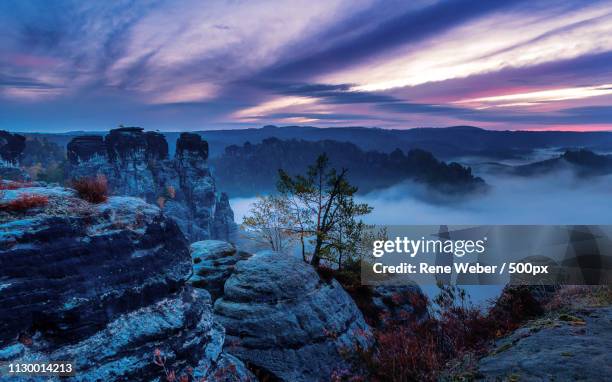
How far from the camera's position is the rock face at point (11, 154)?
5074 inches

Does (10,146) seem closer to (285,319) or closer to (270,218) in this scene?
(270,218)

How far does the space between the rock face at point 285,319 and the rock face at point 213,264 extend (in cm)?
312

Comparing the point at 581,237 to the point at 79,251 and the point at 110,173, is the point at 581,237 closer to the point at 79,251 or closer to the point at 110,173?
the point at 79,251

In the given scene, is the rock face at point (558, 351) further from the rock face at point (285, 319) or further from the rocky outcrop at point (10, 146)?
the rocky outcrop at point (10, 146)

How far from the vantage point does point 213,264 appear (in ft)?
75.6

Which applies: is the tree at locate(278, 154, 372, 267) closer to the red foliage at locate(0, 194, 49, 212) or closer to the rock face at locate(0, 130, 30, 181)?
the red foliage at locate(0, 194, 49, 212)

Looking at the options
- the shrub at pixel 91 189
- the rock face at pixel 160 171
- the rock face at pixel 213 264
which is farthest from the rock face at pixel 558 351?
the rock face at pixel 160 171

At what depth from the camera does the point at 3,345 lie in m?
7.39

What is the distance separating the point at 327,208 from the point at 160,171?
170897 millimetres

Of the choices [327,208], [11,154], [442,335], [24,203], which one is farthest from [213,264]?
[11,154]

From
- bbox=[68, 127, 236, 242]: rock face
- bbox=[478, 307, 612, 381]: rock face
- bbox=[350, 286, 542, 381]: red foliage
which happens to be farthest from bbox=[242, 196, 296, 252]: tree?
bbox=[68, 127, 236, 242]: rock face

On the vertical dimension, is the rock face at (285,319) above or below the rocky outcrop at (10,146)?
below

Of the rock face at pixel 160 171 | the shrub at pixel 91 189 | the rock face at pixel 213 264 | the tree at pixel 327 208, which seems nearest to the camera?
the shrub at pixel 91 189

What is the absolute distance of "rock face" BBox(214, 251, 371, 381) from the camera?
16000 millimetres
